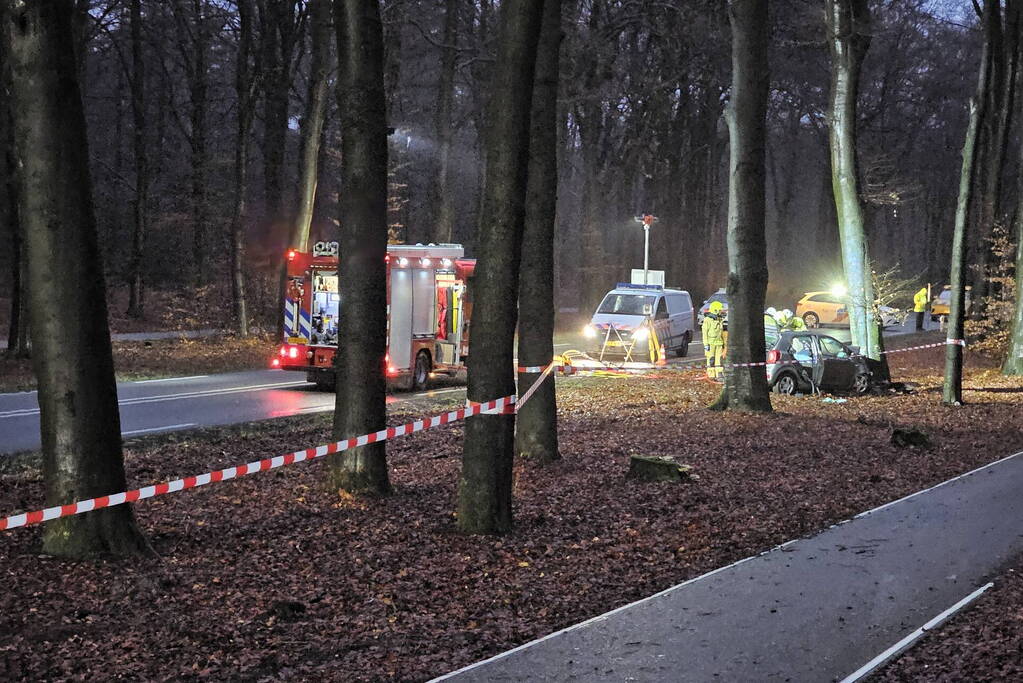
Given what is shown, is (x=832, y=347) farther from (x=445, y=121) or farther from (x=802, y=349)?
(x=445, y=121)

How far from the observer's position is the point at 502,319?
9.46 meters

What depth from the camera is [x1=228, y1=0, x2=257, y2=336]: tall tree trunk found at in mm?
30953

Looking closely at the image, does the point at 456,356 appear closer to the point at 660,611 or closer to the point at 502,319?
the point at 502,319

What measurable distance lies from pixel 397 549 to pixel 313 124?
823 inches

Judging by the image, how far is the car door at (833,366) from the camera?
905 inches

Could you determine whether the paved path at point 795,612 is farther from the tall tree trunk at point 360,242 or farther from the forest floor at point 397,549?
the tall tree trunk at point 360,242

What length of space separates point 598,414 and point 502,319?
906cm

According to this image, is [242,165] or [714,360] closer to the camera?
[714,360]

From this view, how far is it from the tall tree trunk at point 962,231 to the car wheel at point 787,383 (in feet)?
9.27

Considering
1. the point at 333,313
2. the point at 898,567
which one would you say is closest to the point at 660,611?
the point at 898,567

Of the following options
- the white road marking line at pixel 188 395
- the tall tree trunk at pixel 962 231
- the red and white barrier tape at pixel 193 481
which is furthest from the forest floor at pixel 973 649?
the tall tree trunk at pixel 962 231

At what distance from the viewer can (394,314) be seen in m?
21.0

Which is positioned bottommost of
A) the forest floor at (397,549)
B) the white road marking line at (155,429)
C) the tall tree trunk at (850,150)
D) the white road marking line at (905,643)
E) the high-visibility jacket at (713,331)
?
the white road marking line at (905,643)

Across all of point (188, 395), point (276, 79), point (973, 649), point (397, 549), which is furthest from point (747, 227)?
point (276, 79)
